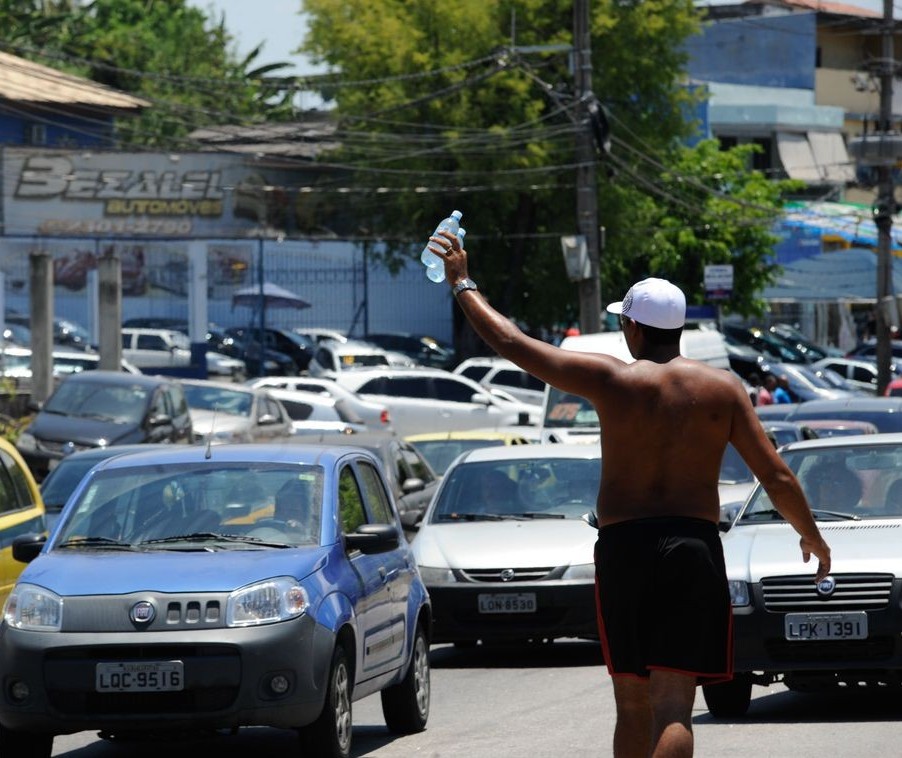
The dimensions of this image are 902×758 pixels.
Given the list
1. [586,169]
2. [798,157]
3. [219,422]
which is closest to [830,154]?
[798,157]

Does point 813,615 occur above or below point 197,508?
below

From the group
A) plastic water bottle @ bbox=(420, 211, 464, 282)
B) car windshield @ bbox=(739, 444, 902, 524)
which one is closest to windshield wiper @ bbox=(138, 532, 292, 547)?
car windshield @ bbox=(739, 444, 902, 524)

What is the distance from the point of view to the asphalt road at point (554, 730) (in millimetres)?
8859

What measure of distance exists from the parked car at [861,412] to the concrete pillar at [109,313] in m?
14.5

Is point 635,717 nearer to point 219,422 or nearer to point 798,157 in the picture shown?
point 219,422

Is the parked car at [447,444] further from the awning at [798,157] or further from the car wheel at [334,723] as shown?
the awning at [798,157]

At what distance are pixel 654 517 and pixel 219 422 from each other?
20411 millimetres

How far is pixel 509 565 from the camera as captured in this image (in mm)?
12602

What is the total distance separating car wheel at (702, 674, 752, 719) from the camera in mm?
9758

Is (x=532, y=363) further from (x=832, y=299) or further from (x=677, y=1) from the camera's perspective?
(x=832, y=299)

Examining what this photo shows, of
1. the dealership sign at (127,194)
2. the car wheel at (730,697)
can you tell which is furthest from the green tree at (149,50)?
the car wheel at (730,697)

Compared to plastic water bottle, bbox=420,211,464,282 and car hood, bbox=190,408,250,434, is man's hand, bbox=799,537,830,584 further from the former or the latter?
car hood, bbox=190,408,250,434

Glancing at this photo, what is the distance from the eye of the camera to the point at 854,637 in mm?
9328

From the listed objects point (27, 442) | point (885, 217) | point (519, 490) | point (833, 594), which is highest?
point (885, 217)
